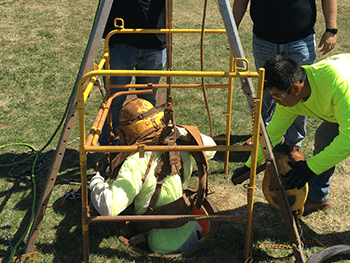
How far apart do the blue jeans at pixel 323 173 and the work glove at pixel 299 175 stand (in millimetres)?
733

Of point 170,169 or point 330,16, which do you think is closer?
point 170,169

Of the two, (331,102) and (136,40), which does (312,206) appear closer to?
(331,102)

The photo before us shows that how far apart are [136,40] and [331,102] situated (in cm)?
227

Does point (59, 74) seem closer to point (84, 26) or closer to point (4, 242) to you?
point (84, 26)

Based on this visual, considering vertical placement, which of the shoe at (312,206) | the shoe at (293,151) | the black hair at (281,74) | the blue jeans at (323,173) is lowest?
the shoe at (312,206)

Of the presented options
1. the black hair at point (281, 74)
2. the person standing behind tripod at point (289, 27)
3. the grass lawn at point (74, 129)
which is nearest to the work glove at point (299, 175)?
the black hair at point (281, 74)

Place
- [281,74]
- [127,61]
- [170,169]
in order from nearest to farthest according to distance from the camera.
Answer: [281,74] → [170,169] → [127,61]

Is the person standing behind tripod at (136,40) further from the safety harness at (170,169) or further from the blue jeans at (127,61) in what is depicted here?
the safety harness at (170,169)

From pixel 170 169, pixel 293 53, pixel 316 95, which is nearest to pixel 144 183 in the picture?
pixel 170 169

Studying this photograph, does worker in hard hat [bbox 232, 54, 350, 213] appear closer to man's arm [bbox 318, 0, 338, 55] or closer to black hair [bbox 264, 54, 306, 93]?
black hair [bbox 264, 54, 306, 93]

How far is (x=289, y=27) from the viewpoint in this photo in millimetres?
3980

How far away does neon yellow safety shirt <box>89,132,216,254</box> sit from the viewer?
3.04 metres

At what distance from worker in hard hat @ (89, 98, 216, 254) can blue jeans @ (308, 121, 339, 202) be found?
1142 mm

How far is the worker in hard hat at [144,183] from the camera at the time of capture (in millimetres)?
3068
